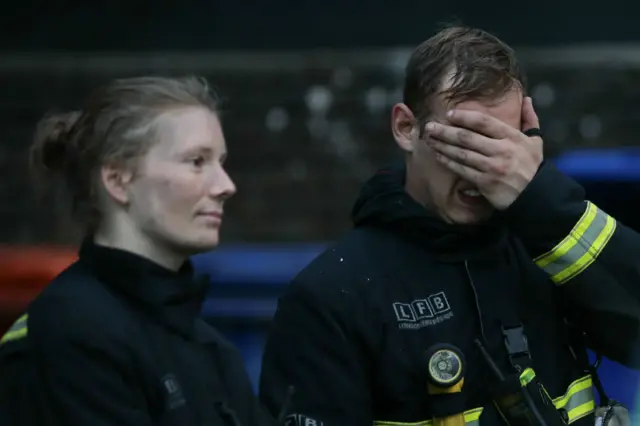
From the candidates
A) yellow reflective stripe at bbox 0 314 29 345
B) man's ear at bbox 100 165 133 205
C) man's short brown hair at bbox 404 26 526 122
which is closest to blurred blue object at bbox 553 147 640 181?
man's short brown hair at bbox 404 26 526 122

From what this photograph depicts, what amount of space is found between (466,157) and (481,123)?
0.07m

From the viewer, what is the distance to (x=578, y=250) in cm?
239

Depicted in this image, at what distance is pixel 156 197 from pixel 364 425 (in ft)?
2.00

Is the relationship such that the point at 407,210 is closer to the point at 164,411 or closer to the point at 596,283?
the point at 596,283

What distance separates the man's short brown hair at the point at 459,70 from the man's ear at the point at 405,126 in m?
0.02

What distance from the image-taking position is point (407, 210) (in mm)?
2498

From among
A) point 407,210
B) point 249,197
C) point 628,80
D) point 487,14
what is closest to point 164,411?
point 407,210

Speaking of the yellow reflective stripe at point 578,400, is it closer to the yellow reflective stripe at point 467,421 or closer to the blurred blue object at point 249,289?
the yellow reflective stripe at point 467,421

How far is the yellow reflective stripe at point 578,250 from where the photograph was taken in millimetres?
2389

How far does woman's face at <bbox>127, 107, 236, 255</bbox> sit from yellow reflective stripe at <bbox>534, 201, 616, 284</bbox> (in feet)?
2.18

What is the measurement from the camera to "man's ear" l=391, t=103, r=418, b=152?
8.32ft

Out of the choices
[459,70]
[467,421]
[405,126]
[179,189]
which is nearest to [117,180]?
[179,189]

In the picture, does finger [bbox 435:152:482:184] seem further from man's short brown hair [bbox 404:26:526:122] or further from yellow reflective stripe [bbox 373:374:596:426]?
yellow reflective stripe [bbox 373:374:596:426]

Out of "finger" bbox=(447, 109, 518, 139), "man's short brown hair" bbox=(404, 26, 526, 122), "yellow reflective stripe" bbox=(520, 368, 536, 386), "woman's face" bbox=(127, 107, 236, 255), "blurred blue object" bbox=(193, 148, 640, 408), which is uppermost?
"man's short brown hair" bbox=(404, 26, 526, 122)
